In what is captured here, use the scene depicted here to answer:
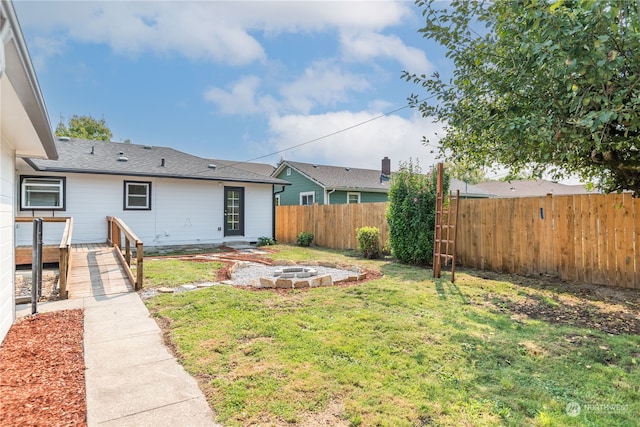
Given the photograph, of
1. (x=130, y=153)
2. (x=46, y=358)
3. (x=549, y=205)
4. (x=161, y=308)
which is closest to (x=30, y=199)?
(x=130, y=153)

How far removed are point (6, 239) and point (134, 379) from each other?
2674mm

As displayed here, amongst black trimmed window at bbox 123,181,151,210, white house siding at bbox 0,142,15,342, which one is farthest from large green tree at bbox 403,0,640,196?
black trimmed window at bbox 123,181,151,210

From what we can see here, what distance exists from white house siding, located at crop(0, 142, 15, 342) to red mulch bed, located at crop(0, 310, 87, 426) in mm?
212

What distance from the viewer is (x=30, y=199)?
935cm

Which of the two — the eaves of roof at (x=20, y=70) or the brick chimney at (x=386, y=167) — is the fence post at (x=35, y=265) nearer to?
the eaves of roof at (x=20, y=70)

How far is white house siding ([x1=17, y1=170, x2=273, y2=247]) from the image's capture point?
32.5 feet

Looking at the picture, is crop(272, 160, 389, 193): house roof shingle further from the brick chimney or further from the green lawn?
the green lawn

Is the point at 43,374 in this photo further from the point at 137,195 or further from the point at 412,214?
the point at 137,195

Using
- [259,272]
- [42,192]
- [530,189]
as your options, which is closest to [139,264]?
[259,272]

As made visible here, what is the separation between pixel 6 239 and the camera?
387 centimetres

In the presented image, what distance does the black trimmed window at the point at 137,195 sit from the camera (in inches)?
423

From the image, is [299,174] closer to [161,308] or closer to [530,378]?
[161,308]

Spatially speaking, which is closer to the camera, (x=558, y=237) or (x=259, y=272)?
(x=558, y=237)

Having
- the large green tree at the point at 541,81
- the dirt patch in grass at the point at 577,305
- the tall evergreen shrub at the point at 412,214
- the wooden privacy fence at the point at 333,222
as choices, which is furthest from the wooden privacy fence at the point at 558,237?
the wooden privacy fence at the point at 333,222
